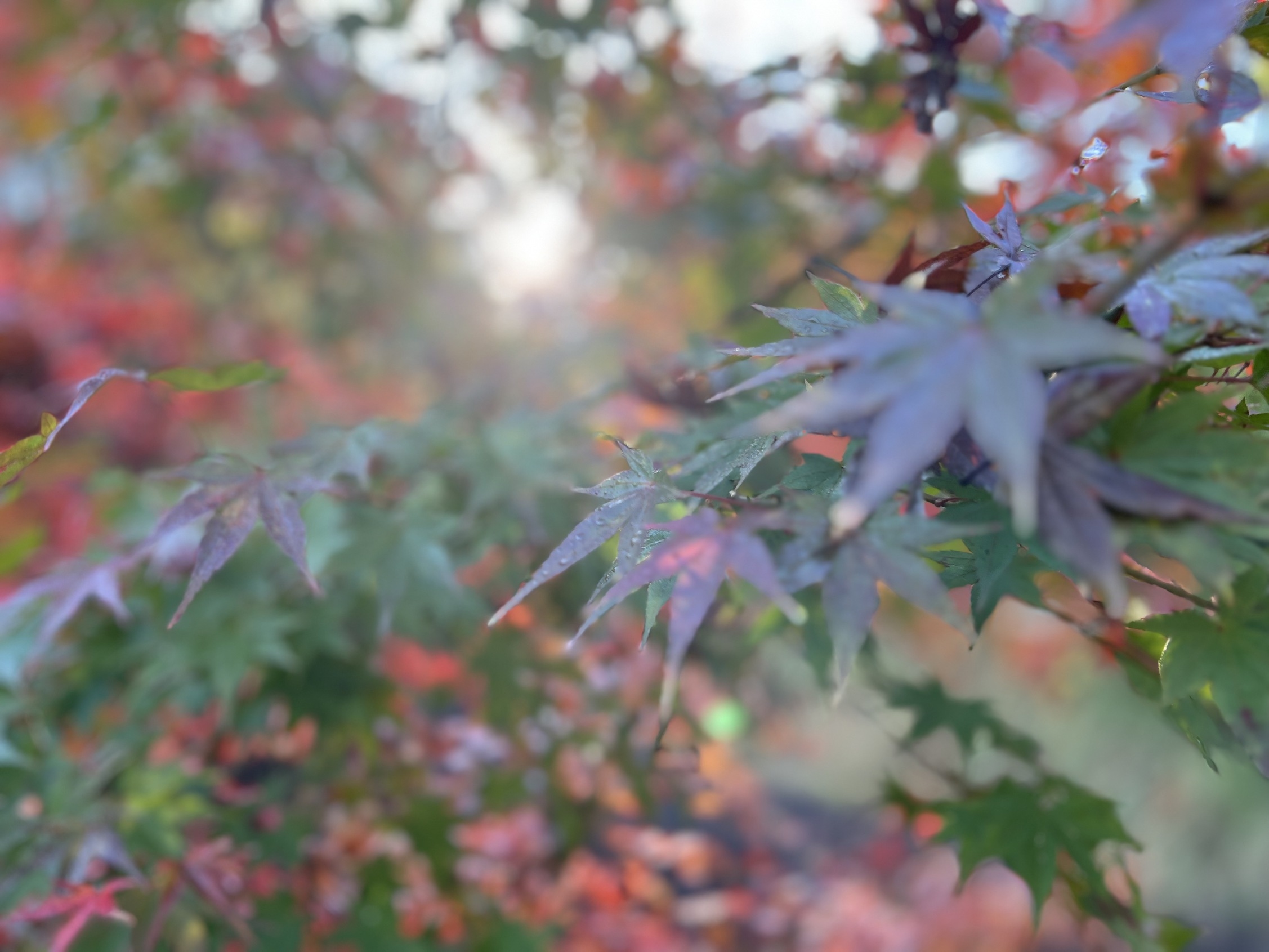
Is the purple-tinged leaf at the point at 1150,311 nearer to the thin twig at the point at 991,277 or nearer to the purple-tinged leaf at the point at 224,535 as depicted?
the thin twig at the point at 991,277

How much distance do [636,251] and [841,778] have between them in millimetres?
5301

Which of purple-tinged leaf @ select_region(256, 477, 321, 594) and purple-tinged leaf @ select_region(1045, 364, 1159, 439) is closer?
purple-tinged leaf @ select_region(1045, 364, 1159, 439)

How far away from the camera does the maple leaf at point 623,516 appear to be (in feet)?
2.43

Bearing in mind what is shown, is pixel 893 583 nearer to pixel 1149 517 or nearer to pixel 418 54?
pixel 1149 517

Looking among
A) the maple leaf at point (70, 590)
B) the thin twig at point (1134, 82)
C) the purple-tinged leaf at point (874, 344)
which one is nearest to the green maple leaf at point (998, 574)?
the purple-tinged leaf at point (874, 344)

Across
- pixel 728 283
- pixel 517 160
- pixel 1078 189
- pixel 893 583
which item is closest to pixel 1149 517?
pixel 893 583

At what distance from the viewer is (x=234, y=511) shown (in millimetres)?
921

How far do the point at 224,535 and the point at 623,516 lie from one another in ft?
1.46

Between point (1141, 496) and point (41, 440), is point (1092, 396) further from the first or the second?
point (41, 440)

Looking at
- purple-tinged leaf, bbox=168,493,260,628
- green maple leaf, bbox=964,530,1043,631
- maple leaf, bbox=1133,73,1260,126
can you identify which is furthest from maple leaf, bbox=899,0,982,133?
purple-tinged leaf, bbox=168,493,260,628

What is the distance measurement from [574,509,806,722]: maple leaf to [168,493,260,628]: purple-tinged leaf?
44cm

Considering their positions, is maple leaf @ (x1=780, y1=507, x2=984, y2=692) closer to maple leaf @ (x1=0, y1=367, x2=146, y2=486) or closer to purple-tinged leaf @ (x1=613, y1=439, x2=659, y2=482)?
purple-tinged leaf @ (x1=613, y1=439, x2=659, y2=482)

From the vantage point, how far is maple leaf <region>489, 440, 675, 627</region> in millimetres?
739

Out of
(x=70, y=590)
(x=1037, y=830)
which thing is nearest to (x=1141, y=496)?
(x=1037, y=830)
